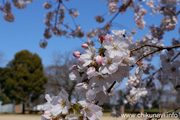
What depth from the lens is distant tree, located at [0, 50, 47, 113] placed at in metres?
22.2

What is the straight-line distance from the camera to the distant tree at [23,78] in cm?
2225

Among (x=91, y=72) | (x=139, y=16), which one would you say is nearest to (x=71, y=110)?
(x=91, y=72)

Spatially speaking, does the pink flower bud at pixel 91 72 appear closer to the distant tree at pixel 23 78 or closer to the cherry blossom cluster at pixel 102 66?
the cherry blossom cluster at pixel 102 66

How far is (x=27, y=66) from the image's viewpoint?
77.3 feet

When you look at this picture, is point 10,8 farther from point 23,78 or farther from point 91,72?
point 23,78

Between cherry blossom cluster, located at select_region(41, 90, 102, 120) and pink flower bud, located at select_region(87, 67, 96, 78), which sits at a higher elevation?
pink flower bud, located at select_region(87, 67, 96, 78)

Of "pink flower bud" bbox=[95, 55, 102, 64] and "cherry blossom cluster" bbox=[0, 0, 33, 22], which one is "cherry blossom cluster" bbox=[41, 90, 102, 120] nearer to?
"pink flower bud" bbox=[95, 55, 102, 64]

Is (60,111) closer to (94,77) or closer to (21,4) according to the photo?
(94,77)

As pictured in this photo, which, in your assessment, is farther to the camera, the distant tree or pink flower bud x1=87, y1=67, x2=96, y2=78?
the distant tree

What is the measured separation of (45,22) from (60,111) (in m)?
5.39

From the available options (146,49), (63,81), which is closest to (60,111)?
(146,49)

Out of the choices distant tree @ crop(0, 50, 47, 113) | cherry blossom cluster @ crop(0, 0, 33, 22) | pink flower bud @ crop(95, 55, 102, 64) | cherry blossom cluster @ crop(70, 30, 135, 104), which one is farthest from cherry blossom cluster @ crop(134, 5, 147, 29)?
distant tree @ crop(0, 50, 47, 113)

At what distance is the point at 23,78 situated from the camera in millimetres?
22859

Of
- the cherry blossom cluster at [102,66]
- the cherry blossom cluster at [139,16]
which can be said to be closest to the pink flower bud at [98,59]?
the cherry blossom cluster at [102,66]
